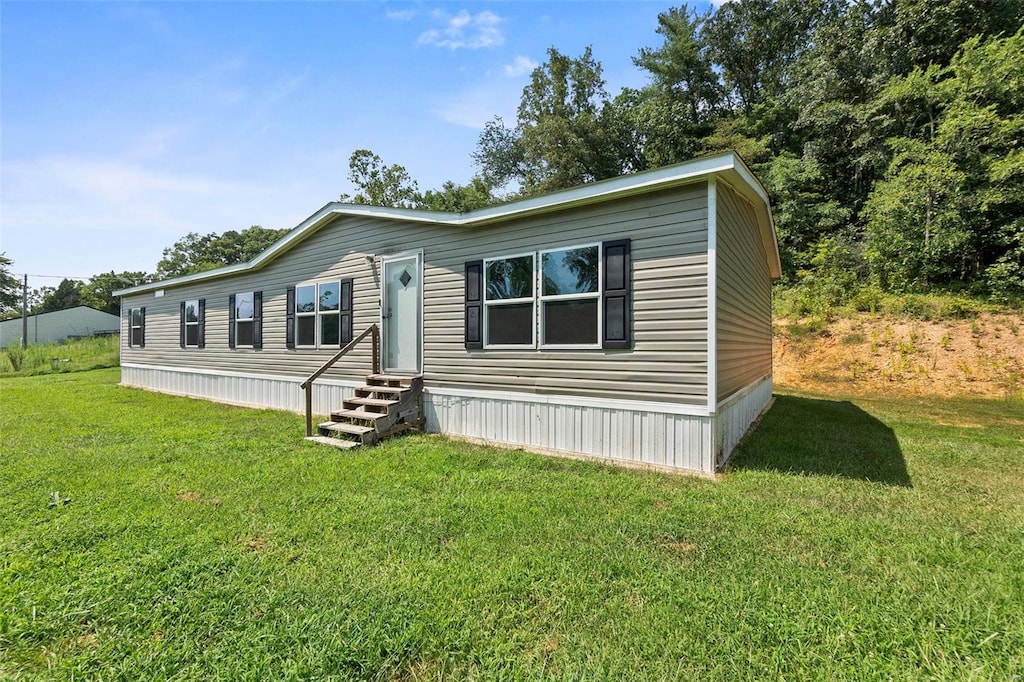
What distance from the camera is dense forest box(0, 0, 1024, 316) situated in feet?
43.0

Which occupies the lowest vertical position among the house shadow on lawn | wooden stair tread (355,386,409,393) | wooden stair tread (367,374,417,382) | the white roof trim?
the house shadow on lawn

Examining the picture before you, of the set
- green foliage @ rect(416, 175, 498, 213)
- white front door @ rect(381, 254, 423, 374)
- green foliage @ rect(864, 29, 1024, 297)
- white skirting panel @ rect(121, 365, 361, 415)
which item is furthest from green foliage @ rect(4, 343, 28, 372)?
green foliage @ rect(864, 29, 1024, 297)

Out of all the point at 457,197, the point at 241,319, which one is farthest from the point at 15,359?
the point at 457,197

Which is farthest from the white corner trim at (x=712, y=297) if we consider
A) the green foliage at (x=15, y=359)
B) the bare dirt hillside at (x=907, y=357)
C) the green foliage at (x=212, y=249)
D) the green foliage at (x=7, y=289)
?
the green foliage at (x=7, y=289)

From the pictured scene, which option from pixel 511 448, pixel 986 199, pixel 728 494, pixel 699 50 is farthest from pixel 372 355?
pixel 699 50

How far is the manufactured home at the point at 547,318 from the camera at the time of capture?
15.4 ft

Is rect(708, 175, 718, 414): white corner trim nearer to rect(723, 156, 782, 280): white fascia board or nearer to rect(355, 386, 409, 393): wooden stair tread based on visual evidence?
rect(723, 156, 782, 280): white fascia board

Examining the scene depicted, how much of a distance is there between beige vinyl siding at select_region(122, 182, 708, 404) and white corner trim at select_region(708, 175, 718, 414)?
0.22 ft

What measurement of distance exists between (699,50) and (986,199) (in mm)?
15429

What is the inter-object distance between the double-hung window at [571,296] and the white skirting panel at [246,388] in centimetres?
402

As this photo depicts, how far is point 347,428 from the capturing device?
6008mm

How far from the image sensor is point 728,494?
394 cm

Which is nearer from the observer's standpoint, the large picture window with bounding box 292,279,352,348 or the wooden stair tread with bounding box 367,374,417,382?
the wooden stair tread with bounding box 367,374,417,382

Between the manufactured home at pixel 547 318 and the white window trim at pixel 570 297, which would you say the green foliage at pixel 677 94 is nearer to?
the manufactured home at pixel 547 318
